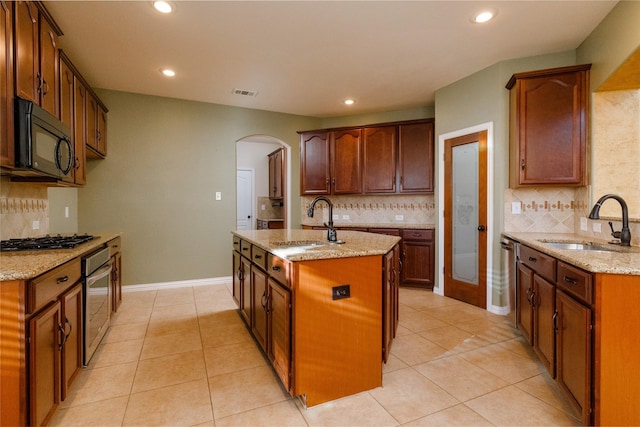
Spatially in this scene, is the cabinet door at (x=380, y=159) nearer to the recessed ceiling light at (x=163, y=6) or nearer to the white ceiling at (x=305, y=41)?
the white ceiling at (x=305, y=41)

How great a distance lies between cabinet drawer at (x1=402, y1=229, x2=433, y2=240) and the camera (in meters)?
4.14

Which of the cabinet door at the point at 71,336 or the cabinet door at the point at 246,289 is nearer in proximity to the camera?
the cabinet door at the point at 71,336

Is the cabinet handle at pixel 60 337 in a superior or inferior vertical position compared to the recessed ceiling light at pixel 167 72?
inferior

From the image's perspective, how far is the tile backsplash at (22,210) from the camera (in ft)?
7.48

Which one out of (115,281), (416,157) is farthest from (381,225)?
(115,281)

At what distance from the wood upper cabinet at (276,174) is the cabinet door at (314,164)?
1.18 metres

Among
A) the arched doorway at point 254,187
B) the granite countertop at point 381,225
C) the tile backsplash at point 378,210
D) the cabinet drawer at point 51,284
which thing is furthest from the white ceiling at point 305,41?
the arched doorway at point 254,187

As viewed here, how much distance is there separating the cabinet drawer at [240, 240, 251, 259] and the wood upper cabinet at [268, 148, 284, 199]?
3347mm

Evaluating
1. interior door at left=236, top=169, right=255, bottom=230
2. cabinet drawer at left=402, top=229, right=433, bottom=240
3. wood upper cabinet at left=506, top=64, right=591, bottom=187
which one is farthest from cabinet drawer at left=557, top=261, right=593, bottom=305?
interior door at left=236, top=169, right=255, bottom=230

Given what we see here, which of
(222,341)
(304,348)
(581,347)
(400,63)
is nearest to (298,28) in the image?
(400,63)

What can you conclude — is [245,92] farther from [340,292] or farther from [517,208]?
[517,208]

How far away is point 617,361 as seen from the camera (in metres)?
1.42

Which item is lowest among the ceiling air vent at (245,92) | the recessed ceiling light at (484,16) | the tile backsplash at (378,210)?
the tile backsplash at (378,210)

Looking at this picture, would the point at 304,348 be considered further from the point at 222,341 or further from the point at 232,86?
the point at 232,86
